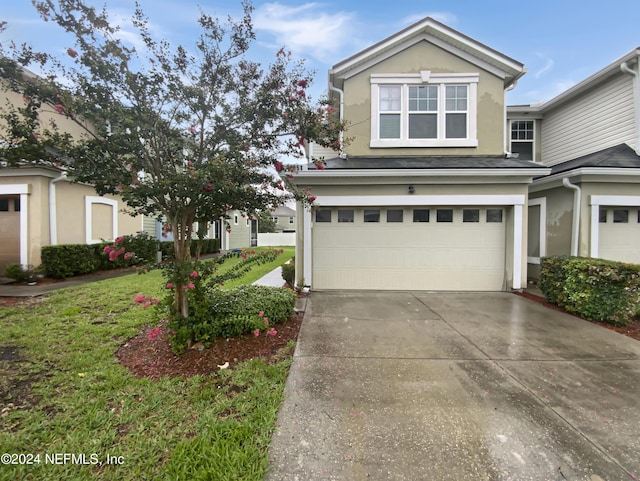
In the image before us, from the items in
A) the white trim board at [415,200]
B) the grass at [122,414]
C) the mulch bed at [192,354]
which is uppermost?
the white trim board at [415,200]

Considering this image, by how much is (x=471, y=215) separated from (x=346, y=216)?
314 centimetres

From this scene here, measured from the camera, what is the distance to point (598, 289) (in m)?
5.06

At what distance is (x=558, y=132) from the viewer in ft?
30.7

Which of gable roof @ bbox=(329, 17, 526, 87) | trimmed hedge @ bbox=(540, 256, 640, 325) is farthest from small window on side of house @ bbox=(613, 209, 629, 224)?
gable roof @ bbox=(329, 17, 526, 87)

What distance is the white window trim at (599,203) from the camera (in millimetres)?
6758

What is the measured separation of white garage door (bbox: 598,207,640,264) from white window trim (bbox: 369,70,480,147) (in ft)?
12.1

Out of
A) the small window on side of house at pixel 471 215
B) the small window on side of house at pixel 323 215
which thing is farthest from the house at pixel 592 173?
the small window on side of house at pixel 323 215

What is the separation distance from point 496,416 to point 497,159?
23.2 feet

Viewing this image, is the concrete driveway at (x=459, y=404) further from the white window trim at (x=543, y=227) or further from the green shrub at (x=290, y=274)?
the white window trim at (x=543, y=227)

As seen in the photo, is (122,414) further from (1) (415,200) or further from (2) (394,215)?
(1) (415,200)

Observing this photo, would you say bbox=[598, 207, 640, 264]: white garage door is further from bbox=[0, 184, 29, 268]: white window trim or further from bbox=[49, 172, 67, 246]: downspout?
bbox=[0, 184, 29, 268]: white window trim

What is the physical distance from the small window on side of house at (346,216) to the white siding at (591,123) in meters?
7.50

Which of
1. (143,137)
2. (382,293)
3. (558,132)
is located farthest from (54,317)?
(558,132)

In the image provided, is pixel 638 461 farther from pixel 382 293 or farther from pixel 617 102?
pixel 617 102
